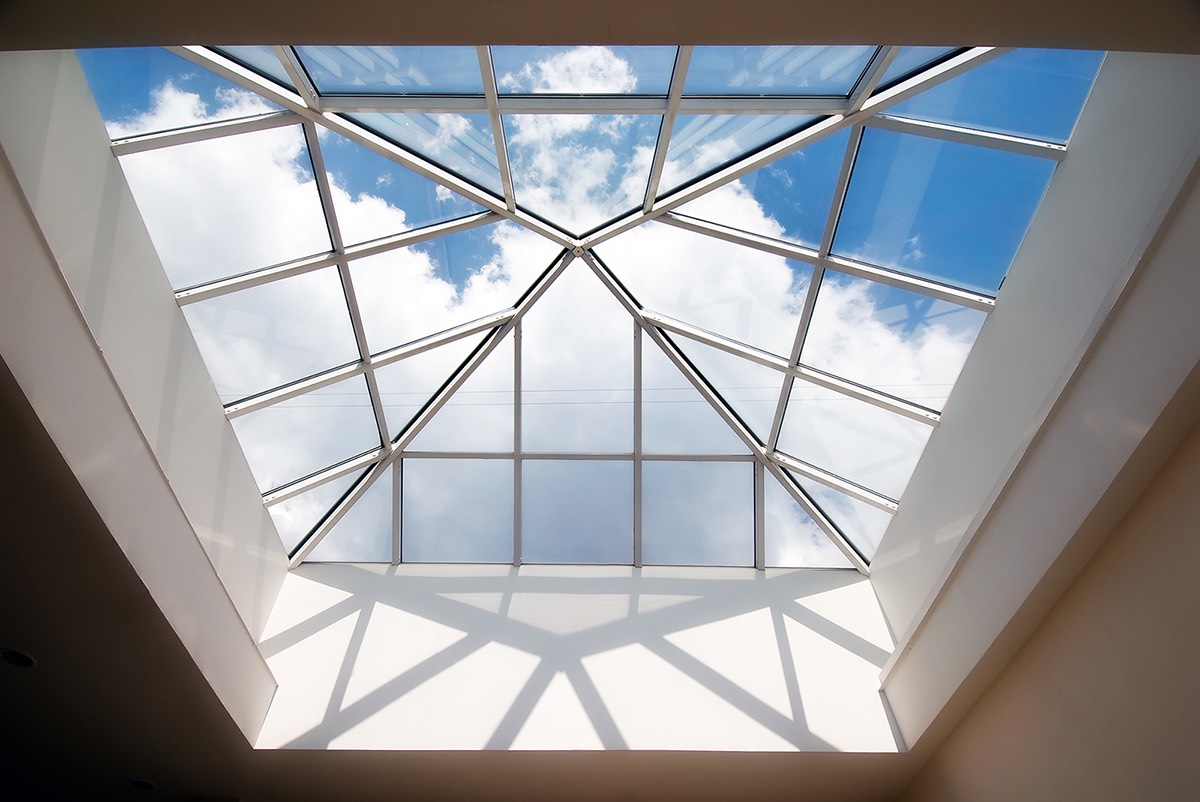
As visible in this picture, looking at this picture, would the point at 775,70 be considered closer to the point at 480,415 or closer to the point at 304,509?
the point at 480,415

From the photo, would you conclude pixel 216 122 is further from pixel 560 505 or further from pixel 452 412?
pixel 560 505

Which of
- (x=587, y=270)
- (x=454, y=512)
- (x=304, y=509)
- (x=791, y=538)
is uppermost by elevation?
(x=587, y=270)

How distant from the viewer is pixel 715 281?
14.1 meters

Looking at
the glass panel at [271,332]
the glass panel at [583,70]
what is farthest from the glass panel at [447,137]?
the glass panel at [271,332]

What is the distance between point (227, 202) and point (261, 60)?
2.21 meters

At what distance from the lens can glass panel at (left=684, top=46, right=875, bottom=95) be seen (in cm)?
987

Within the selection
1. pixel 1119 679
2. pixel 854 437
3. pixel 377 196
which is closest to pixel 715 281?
pixel 854 437

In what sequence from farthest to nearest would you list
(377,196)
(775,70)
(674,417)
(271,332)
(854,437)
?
1. (674,417)
2. (854,437)
3. (271,332)
4. (377,196)
5. (775,70)

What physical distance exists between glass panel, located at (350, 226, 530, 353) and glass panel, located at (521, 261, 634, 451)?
81 cm

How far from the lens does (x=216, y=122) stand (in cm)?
1052

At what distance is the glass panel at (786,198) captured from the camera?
11844 mm

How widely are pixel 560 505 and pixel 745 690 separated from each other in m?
5.40

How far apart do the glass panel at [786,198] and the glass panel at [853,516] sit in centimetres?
574

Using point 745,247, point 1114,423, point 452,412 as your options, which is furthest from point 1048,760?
point 452,412
